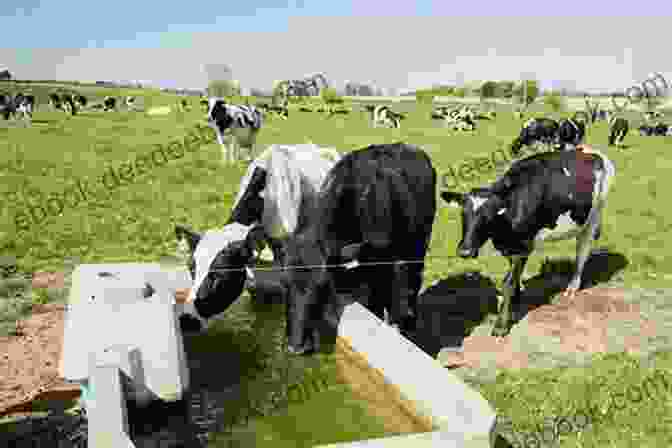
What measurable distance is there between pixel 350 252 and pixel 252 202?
1254 millimetres

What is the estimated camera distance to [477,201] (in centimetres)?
614

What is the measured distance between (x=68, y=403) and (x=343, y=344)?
222cm

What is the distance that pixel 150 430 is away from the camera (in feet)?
10.6

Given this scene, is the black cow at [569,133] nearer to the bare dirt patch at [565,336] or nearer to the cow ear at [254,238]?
the bare dirt patch at [565,336]

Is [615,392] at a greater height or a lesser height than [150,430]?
lesser

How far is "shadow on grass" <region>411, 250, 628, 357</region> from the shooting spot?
619 centimetres

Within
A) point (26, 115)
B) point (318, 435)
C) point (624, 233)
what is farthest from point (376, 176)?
point (26, 115)

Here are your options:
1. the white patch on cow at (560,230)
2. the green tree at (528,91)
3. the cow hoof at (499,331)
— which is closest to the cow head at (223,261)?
the cow hoof at (499,331)

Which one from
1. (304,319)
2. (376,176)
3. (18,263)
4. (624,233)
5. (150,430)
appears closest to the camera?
(150,430)

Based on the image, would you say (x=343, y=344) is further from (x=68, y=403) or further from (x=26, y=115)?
(x=26, y=115)

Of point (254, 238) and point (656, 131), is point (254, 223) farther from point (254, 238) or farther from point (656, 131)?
point (656, 131)

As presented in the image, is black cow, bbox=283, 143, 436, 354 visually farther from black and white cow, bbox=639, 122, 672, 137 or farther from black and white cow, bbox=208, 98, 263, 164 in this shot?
→ black and white cow, bbox=639, 122, 672, 137

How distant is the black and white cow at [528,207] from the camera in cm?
611

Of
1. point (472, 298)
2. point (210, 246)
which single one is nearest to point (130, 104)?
point (472, 298)
